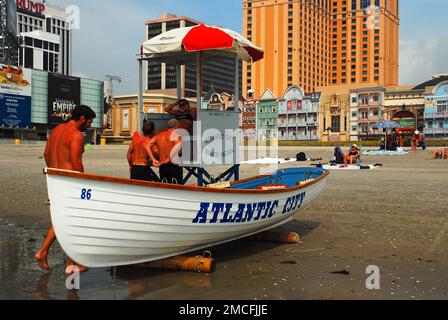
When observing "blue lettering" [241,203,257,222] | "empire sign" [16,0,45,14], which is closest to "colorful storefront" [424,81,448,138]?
"blue lettering" [241,203,257,222]

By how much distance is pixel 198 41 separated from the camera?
873 centimetres

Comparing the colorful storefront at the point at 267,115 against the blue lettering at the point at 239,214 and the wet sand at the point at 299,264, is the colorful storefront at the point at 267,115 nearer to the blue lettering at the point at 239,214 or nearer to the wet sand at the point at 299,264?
the wet sand at the point at 299,264

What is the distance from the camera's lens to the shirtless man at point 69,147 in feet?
20.1

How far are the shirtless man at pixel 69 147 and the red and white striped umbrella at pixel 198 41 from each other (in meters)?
3.07

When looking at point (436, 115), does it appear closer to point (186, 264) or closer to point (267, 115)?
point (267, 115)

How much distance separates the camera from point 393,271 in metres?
6.35

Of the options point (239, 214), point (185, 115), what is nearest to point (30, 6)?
point (185, 115)

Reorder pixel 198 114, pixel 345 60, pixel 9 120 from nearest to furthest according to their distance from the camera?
pixel 198 114
pixel 9 120
pixel 345 60

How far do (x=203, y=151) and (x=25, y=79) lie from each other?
110 m

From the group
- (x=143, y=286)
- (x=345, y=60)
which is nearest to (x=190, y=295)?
(x=143, y=286)

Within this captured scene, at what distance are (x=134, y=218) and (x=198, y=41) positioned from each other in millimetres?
4407
